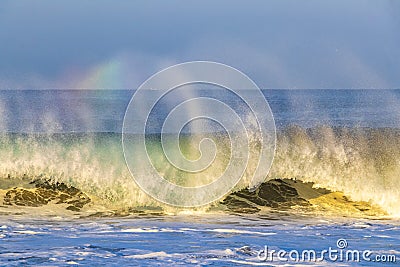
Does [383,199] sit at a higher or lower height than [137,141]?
lower

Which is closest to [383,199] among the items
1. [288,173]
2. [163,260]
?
[288,173]

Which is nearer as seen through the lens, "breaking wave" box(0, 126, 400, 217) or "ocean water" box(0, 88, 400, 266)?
"ocean water" box(0, 88, 400, 266)

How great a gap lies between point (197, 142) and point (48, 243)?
9544 millimetres

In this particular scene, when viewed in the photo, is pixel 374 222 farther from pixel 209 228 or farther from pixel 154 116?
pixel 154 116

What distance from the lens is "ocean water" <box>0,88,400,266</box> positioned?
9.96m

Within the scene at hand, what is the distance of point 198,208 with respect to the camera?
1436 centimetres

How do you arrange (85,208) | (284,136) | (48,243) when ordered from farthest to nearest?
(284,136) < (85,208) < (48,243)

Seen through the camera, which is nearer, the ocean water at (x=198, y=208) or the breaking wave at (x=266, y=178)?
the ocean water at (x=198, y=208)

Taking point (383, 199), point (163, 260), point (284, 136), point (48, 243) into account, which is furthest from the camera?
point (284, 136)

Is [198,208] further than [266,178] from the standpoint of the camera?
No

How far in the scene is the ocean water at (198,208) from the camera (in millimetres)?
9961

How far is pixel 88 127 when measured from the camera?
3281 centimetres

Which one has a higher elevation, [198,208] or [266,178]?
[266,178]

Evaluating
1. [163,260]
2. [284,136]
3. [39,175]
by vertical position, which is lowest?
[163,260]
